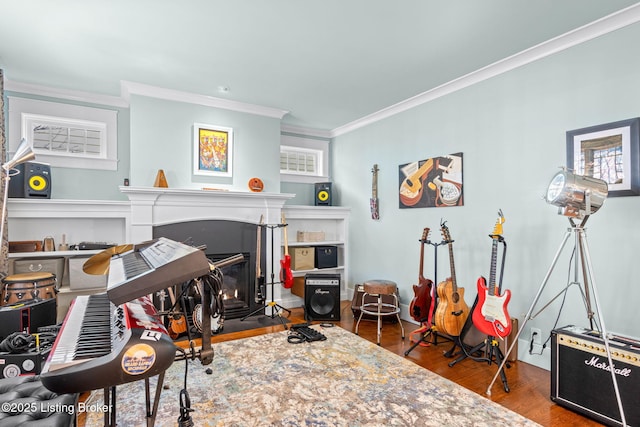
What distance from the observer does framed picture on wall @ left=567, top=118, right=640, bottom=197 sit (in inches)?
91.8

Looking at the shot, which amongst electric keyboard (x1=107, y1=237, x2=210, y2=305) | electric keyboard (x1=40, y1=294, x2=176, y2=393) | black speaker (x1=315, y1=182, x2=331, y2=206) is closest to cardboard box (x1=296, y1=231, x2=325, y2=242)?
black speaker (x1=315, y1=182, x2=331, y2=206)

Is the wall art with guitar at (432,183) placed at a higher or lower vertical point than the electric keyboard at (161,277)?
higher

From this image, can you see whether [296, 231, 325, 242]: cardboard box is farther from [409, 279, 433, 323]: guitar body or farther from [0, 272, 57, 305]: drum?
[0, 272, 57, 305]: drum

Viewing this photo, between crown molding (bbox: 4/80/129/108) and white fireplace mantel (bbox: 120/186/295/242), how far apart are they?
1.18 metres

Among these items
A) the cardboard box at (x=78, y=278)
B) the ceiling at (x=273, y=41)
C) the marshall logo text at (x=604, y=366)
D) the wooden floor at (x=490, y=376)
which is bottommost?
the wooden floor at (x=490, y=376)

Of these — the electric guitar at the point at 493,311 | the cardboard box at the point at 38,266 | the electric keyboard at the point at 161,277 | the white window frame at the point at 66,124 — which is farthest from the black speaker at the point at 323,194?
the electric keyboard at the point at 161,277

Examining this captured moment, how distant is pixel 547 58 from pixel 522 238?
59.6 inches

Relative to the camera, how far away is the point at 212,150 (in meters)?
4.09

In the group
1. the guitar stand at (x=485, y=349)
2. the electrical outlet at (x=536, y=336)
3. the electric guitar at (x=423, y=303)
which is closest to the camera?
the guitar stand at (x=485, y=349)

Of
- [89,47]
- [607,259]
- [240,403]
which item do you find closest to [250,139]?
[89,47]

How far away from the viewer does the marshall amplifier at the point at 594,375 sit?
6.31 ft

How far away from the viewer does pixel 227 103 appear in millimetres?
4113

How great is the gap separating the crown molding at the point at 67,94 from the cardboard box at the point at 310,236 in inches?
105

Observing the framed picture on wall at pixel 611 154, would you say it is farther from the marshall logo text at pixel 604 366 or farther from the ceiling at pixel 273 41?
the marshall logo text at pixel 604 366
